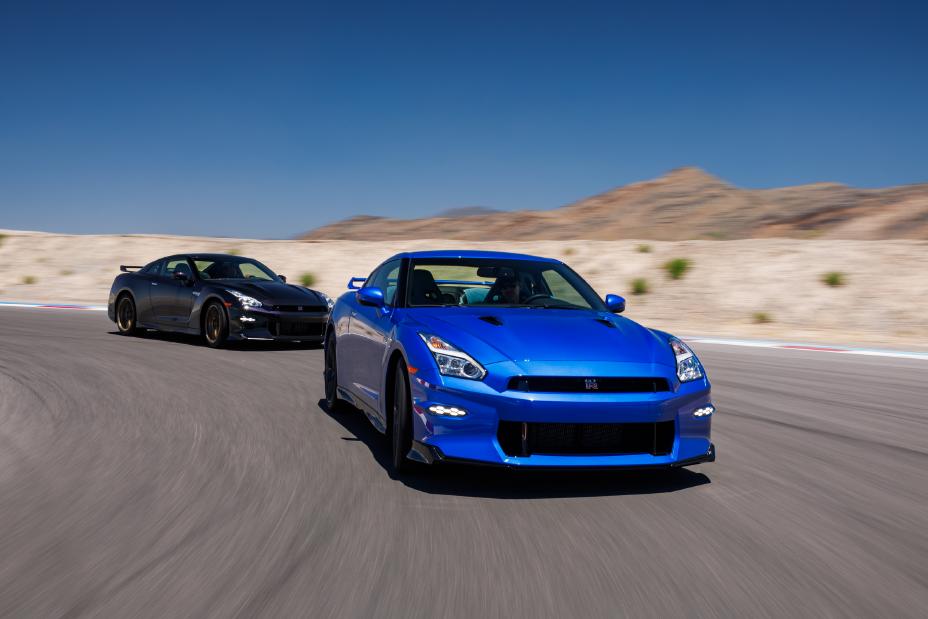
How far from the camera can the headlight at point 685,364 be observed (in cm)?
529

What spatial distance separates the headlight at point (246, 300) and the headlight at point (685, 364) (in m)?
8.31

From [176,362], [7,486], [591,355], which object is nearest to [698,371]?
[591,355]

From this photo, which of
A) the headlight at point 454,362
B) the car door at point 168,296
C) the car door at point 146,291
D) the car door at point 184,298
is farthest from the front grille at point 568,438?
the car door at point 146,291

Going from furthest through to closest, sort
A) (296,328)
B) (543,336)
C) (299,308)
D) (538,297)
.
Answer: (299,308) < (296,328) < (538,297) < (543,336)

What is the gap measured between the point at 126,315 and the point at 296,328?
3.58m

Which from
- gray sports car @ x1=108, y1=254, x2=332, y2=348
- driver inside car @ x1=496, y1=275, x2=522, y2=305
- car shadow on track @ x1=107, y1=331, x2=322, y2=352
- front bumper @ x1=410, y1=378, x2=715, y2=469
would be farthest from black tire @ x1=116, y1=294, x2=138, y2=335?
front bumper @ x1=410, y1=378, x2=715, y2=469

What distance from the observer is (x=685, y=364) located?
17.7 ft

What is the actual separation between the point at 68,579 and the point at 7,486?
6.03 feet

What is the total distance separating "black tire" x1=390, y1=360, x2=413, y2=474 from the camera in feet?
17.6

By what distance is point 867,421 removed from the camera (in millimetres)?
7805

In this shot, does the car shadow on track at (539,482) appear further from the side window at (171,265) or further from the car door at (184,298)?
the side window at (171,265)

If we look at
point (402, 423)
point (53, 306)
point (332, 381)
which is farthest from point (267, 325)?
point (53, 306)

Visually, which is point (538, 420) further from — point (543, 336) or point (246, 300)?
point (246, 300)

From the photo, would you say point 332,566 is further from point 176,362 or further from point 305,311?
point 305,311
